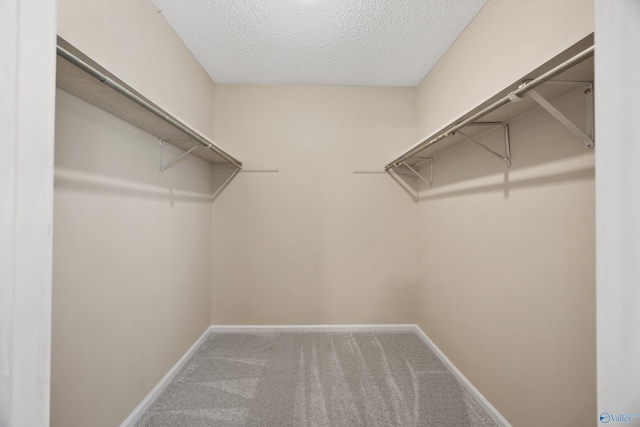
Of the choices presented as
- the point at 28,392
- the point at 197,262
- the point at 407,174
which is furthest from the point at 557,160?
the point at 197,262

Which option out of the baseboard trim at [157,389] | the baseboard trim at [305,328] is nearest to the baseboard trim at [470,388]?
the baseboard trim at [305,328]

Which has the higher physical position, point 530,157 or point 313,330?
point 530,157

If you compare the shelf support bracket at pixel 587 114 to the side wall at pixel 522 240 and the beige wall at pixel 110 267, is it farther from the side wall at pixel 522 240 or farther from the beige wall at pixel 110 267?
the beige wall at pixel 110 267

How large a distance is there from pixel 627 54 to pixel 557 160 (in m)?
0.81

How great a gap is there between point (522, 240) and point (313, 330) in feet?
6.35

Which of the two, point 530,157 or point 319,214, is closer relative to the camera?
point 530,157

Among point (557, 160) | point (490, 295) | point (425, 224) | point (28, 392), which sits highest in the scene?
point (557, 160)

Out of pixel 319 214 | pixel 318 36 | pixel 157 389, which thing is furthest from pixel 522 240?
pixel 157 389

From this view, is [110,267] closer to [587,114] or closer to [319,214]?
[319,214]

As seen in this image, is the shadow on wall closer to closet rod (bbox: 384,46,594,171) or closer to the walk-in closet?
the walk-in closet

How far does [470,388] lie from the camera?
1.64m

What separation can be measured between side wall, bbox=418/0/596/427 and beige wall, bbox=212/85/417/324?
618mm

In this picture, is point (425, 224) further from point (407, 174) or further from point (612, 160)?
point (612, 160)

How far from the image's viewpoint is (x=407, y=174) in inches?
102
